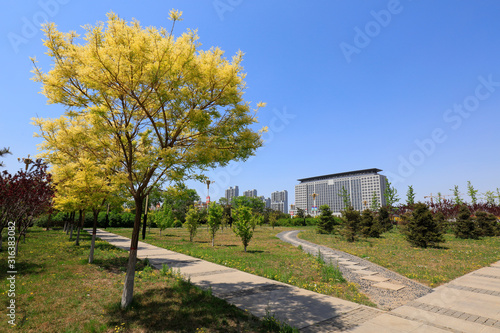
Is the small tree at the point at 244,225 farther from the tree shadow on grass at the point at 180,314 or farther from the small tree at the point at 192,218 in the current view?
the tree shadow on grass at the point at 180,314

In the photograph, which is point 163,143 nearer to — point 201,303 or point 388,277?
point 201,303

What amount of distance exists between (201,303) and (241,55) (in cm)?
624

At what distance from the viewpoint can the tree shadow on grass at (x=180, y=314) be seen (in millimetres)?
4979

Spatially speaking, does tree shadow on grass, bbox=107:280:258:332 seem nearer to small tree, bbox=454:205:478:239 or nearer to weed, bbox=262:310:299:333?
weed, bbox=262:310:299:333

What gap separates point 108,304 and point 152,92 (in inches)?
209

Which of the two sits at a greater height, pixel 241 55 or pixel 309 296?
pixel 241 55

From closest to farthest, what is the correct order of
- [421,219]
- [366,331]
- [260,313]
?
1. [366,331]
2. [260,313]
3. [421,219]

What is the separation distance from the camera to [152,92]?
5.74 m

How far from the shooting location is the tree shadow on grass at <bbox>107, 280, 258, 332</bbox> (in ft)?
16.3

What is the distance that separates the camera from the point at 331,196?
600 ft

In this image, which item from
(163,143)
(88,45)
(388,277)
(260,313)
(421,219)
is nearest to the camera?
(88,45)

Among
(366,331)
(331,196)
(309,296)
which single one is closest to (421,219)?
(309,296)

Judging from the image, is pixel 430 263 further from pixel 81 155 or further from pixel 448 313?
pixel 81 155

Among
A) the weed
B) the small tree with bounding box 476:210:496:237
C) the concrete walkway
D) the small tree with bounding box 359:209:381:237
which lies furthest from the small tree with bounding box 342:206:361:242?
the weed
